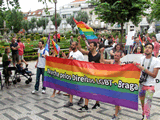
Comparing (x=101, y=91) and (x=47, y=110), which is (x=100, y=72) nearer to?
(x=101, y=91)

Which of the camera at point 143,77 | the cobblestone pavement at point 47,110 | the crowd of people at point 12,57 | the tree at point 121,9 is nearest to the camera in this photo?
the camera at point 143,77

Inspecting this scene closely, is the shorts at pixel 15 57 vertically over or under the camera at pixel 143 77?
under

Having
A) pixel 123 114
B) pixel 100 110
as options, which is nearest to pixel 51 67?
pixel 100 110

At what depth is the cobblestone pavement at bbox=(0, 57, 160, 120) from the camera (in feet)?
15.5

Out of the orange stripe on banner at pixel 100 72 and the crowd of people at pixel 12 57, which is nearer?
the orange stripe on banner at pixel 100 72

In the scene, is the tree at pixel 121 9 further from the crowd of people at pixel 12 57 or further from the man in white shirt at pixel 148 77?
the man in white shirt at pixel 148 77

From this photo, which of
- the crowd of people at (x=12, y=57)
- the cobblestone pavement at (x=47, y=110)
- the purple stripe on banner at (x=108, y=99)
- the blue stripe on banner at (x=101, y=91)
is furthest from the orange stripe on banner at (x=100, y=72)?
the crowd of people at (x=12, y=57)

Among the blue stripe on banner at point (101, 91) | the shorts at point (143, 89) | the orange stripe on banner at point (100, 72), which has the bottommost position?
the blue stripe on banner at point (101, 91)

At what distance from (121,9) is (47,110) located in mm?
12108

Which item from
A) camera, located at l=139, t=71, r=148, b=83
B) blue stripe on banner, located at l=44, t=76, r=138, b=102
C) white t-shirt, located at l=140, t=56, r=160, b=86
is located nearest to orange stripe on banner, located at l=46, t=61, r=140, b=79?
camera, located at l=139, t=71, r=148, b=83

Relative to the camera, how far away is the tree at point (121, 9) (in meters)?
14.7

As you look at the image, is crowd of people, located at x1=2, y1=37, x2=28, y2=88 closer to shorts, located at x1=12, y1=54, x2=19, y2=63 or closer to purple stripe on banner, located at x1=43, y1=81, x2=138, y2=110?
shorts, located at x1=12, y1=54, x2=19, y2=63

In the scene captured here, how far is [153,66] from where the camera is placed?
3910 mm

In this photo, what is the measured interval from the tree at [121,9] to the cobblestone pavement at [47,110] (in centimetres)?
1030
